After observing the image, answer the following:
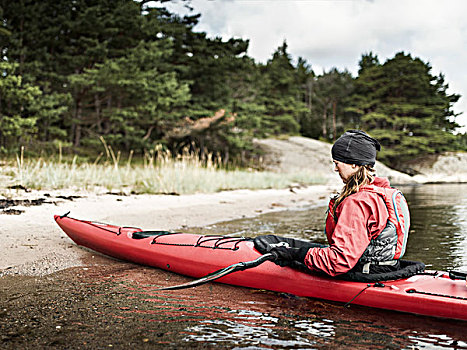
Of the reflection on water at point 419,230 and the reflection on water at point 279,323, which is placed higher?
the reflection on water at point 419,230

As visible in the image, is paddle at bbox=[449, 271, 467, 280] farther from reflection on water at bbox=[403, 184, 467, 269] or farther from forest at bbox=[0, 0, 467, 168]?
forest at bbox=[0, 0, 467, 168]

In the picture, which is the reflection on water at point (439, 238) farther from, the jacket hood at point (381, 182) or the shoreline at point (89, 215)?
the shoreline at point (89, 215)

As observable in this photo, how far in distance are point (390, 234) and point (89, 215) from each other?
173 inches

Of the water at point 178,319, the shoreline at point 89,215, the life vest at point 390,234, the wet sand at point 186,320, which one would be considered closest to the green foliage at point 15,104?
the shoreline at point 89,215

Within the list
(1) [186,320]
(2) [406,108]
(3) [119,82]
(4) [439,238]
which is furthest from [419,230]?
(2) [406,108]

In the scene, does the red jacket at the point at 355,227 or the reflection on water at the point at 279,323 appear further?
the red jacket at the point at 355,227

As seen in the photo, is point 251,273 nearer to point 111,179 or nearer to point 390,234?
point 390,234

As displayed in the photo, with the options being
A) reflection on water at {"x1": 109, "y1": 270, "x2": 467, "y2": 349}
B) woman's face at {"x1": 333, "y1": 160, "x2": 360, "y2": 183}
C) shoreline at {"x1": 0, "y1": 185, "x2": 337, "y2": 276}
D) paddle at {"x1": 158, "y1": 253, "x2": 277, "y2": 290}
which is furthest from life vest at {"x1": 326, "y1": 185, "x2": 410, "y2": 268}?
shoreline at {"x1": 0, "y1": 185, "x2": 337, "y2": 276}

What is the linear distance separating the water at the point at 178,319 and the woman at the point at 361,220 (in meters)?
0.34

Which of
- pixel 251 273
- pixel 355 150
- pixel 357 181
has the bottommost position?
pixel 251 273

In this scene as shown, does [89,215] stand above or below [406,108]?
below

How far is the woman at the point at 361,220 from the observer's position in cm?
246

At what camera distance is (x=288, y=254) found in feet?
9.37

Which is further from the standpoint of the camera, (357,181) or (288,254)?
(288,254)
